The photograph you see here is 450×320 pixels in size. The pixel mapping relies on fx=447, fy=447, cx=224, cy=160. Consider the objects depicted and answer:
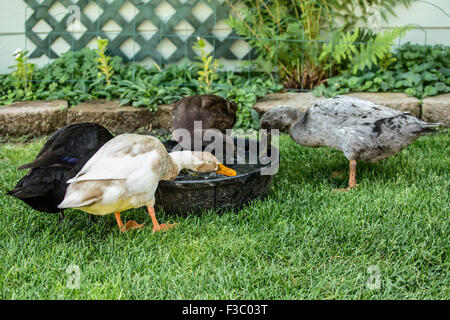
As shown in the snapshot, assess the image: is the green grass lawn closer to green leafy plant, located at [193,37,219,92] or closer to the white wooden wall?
green leafy plant, located at [193,37,219,92]

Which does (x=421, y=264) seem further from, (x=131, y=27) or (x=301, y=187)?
(x=131, y=27)

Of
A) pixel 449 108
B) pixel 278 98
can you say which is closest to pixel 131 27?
pixel 278 98

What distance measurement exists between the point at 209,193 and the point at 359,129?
1.29 metres

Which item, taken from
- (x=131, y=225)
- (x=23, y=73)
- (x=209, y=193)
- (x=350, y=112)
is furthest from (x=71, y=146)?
(x=23, y=73)

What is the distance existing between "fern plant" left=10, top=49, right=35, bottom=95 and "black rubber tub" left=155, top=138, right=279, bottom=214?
3.39m

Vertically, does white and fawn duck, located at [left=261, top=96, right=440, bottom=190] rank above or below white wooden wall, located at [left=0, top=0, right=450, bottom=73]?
below

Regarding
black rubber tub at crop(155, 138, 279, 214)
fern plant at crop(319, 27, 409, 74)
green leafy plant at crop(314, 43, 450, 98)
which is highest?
fern plant at crop(319, 27, 409, 74)

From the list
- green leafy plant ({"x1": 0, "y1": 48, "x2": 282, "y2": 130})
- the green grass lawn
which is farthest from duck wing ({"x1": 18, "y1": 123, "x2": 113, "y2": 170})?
green leafy plant ({"x1": 0, "y1": 48, "x2": 282, "y2": 130})

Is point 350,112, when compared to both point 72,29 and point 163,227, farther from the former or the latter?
point 72,29

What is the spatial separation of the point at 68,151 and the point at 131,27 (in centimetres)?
355

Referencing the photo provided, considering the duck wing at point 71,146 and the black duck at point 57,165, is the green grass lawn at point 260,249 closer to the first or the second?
the black duck at point 57,165

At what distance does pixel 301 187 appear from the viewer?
3.43m

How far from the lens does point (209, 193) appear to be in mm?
2896

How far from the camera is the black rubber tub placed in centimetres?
283
